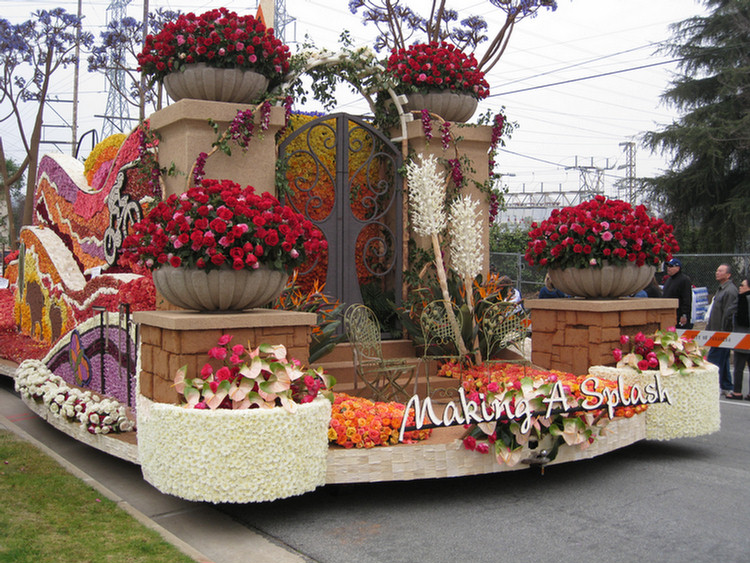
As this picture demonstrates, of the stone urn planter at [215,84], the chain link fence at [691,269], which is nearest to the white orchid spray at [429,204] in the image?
the stone urn planter at [215,84]

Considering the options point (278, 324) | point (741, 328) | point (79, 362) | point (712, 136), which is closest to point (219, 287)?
point (278, 324)

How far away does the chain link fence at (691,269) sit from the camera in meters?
17.0

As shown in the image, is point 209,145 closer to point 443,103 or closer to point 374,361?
point 374,361

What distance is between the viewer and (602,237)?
6.58 meters

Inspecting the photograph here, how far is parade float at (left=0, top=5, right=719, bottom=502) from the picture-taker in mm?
4621

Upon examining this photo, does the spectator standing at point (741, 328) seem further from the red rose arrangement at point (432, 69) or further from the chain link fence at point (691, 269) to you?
the chain link fence at point (691, 269)

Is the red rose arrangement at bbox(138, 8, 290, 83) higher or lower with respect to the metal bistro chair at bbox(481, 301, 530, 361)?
higher

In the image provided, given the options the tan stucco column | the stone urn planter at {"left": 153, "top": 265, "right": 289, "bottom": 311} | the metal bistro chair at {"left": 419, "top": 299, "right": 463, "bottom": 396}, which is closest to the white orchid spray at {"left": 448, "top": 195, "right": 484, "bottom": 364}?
the metal bistro chair at {"left": 419, "top": 299, "right": 463, "bottom": 396}

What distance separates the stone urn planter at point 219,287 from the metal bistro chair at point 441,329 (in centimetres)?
196

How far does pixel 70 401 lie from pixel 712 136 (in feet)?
73.9

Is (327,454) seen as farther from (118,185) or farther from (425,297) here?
(118,185)

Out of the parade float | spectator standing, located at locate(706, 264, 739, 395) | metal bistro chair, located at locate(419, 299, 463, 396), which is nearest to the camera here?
the parade float

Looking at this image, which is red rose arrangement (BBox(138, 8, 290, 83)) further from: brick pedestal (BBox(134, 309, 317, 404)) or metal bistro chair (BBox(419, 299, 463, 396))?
metal bistro chair (BBox(419, 299, 463, 396))

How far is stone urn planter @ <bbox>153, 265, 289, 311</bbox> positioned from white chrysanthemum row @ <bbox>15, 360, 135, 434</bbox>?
1.40m
